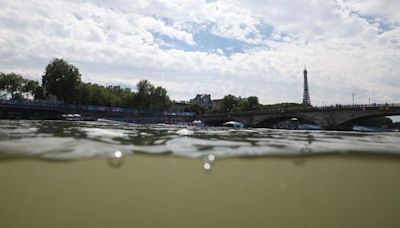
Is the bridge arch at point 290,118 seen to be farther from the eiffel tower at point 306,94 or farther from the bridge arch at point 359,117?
the eiffel tower at point 306,94

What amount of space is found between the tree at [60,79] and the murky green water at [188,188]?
225ft

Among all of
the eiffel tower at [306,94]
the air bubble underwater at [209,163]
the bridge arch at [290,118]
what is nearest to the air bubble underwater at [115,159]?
the air bubble underwater at [209,163]

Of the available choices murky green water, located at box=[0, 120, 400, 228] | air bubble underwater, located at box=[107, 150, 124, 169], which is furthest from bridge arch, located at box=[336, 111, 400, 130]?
air bubble underwater, located at box=[107, 150, 124, 169]

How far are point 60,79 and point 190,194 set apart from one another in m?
73.4

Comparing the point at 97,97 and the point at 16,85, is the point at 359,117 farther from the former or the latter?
the point at 16,85

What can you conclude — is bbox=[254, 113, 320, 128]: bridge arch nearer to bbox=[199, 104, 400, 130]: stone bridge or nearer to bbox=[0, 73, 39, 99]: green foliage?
bbox=[199, 104, 400, 130]: stone bridge

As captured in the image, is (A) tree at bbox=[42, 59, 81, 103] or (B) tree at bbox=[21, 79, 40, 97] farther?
(B) tree at bbox=[21, 79, 40, 97]

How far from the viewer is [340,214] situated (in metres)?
4.05

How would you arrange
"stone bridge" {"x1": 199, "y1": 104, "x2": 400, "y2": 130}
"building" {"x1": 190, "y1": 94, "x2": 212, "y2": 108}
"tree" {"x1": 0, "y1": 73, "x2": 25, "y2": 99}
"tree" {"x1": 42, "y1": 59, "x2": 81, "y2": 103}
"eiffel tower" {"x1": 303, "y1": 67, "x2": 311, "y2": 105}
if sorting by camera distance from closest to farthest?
"stone bridge" {"x1": 199, "y1": 104, "x2": 400, "y2": 130}, "tree" {"x1": 42, "y1": 59, "x2": 81, "y2": 103}, "tree" {"x1": 0, "y1": 73, "x2": 25, "y2": 99}, "eiffel tower" {"x1": 303, "y1": 67, "x2": 311, "y2": 105}, "building" {"x1": 190, "y1": 94, "x2": 212, "y2": 108}

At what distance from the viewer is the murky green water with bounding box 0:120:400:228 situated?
3.78 metres

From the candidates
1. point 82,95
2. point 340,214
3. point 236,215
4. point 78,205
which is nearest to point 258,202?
point 236,215

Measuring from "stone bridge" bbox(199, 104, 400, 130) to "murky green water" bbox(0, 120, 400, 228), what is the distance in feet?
193

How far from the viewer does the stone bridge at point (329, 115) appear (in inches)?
2341

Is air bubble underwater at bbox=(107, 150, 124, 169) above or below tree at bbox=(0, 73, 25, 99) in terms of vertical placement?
below
